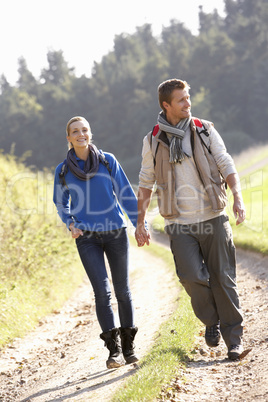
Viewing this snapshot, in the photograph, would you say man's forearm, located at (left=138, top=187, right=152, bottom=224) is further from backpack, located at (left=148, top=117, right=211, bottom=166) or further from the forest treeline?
the forest treeline

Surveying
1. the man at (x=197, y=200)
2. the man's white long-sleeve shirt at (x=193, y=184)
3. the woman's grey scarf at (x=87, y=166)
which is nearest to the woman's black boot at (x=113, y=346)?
the man at (x=197, y=200)

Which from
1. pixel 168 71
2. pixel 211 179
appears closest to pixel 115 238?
pixel 211 179

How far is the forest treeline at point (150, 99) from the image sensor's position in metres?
67.4

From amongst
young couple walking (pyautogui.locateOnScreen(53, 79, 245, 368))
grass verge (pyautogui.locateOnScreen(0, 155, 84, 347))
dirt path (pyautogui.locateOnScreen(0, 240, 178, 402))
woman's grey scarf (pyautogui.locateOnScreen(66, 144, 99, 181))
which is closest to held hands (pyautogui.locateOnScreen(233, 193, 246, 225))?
young couple walking (pyautogui.locateOnScreen(53, 79, 245, 368))

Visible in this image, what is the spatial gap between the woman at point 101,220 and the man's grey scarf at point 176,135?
665 mm

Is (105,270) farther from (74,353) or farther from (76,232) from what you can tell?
(74,353)

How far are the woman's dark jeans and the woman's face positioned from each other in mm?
850

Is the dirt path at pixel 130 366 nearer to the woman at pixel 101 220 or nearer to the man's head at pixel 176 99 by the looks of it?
the woman at pixel 101 220

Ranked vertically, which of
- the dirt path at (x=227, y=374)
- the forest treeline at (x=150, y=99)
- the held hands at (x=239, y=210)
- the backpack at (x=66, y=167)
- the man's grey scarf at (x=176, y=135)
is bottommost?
the dirt path at (x=227, y=374)

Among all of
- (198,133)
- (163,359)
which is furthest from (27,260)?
(198,133)

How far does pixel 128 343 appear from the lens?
557 cm

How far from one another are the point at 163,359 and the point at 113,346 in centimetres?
59

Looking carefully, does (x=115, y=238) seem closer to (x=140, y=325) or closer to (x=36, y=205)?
(x=140, y=325)

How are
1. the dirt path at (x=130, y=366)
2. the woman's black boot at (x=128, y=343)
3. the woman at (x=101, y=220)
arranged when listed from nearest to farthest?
the dirt path at (x=130, y=366), the woman at (x=101, y=220), the woman's black boot at (x=128, y=343)
